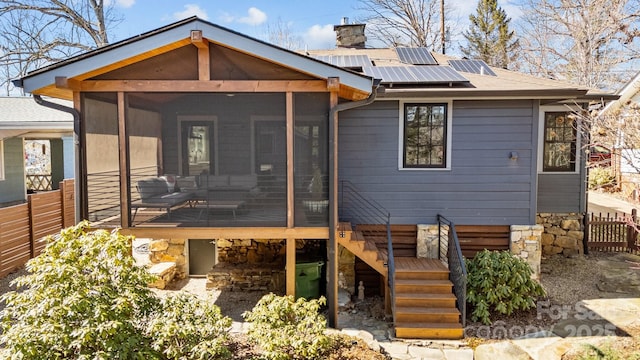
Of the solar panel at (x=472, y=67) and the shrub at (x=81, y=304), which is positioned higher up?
the solar panel at (x=472, y=67)

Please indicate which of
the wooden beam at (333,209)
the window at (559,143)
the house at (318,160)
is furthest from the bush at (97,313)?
the window at (559,143)

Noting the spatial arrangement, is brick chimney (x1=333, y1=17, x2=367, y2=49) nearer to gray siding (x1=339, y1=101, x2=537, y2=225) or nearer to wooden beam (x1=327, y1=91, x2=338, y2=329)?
gray siding (x1=339, y1=101, x2=537, y2=225)

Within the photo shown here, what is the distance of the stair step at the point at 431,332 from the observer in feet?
20.1

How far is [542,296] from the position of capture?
7191 mm

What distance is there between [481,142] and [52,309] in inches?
294

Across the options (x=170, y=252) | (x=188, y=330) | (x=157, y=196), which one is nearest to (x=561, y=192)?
(x=188, y=330)

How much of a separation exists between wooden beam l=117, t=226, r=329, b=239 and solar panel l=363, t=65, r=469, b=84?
337 centimetres

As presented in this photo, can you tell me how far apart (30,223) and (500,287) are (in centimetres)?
1030

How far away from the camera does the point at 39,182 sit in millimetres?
16703

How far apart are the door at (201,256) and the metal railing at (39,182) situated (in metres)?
11.4

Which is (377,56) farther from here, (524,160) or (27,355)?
(27,355)

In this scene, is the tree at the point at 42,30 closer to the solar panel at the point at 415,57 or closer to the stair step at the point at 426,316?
the solar panel at the point at 415,57

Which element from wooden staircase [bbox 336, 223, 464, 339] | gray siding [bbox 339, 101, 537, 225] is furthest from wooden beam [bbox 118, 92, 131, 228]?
gray siding [bbox 339, 101, 537, 225]

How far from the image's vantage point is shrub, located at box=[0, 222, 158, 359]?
3.89 m
